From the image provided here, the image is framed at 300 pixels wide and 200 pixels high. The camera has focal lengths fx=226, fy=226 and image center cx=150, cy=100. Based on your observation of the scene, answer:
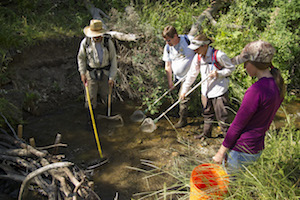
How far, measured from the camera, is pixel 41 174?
10.2ft

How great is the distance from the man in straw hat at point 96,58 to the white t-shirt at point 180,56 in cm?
111

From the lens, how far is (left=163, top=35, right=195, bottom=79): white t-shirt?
164 inches

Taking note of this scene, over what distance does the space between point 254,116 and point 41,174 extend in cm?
279

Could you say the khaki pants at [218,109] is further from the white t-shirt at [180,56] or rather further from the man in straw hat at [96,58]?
the man in straw hat at [96,58]

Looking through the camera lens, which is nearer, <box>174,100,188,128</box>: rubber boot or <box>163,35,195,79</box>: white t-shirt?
<box>163,35,195,79</box>: white t-shirt

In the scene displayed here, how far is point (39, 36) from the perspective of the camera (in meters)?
5.62

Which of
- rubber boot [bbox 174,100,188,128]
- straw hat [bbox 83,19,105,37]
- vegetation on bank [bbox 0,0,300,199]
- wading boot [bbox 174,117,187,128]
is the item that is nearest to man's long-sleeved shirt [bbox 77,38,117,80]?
straw hat [bbox 83,19,105,37]

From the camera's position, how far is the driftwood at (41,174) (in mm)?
2607

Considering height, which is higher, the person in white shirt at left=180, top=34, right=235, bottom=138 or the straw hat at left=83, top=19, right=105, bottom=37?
the straw hat at left=83, top=19, right=105, bottom=37

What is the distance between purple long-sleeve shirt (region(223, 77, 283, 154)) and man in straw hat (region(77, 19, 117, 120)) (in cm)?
297

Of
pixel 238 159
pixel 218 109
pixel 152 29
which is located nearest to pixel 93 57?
pixel 152 29

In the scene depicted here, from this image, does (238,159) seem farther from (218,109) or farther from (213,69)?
(213,69)

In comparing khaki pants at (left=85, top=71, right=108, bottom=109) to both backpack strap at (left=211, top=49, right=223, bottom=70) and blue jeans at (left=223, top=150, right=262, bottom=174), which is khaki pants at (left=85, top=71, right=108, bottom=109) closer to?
backpack strap at (left=211, top=49, right=223, bottom=70)

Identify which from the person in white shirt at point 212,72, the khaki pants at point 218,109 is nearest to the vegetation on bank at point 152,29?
the khaki pants at point 218,109
